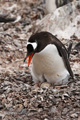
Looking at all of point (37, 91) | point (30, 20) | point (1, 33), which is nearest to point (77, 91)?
point (37, 91)

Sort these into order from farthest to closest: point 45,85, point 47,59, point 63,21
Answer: point 63,21 < point 45,85 < point 47,59

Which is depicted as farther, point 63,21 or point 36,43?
point 63,21

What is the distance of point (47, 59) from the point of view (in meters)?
3.82

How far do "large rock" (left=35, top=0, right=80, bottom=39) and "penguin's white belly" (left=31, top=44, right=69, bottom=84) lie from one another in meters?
1.97

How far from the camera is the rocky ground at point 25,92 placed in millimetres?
3264

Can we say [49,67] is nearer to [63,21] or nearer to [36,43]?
[36,43]

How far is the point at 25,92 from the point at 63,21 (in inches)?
109

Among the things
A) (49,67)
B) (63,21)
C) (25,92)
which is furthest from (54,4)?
(25,92)

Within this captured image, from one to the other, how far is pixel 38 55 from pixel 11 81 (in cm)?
78

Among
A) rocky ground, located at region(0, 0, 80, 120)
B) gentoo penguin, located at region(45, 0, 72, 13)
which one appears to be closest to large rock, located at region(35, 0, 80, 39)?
rocky ground, located at region(0, 0, 80, 120)

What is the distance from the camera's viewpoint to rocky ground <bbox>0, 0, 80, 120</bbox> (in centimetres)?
326

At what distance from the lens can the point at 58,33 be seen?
19.4ft

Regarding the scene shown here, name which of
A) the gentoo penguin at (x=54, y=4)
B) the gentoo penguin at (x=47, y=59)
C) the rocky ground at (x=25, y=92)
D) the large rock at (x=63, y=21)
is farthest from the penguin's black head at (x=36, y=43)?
the gentoo penguin at (x=54, y=4)

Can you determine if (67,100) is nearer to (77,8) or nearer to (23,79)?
(23,79)
